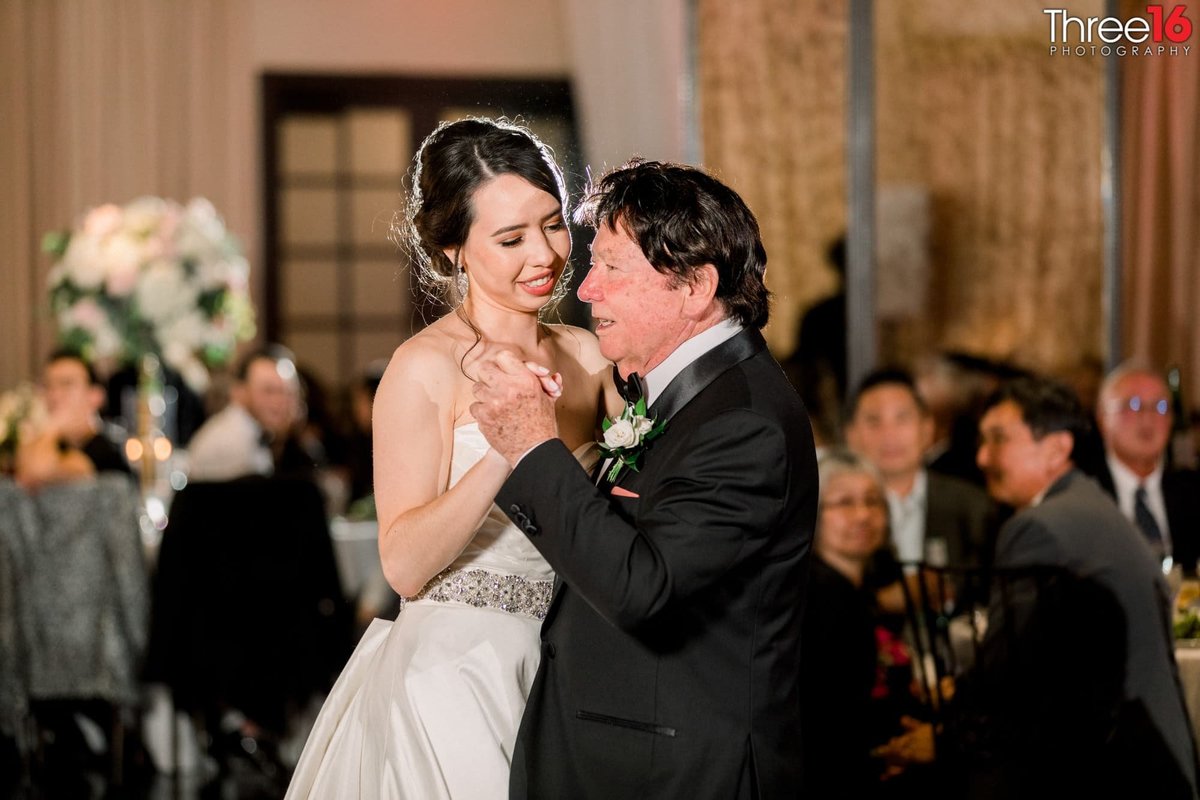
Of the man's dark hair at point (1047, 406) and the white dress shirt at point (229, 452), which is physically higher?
the man's dark hair at point (1047, 406)

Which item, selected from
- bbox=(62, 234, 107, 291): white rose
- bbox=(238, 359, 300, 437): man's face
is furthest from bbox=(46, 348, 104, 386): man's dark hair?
bbox=(238, 359, 300, 437): man's face

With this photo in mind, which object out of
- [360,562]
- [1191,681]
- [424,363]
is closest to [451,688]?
[424,363]

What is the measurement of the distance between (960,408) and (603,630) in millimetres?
4741

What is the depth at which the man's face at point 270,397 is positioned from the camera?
5.88 meters

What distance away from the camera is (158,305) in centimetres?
523

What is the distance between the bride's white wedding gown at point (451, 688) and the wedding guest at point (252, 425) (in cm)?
345

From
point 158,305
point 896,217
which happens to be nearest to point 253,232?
point 158,305

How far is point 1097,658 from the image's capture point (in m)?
3.15

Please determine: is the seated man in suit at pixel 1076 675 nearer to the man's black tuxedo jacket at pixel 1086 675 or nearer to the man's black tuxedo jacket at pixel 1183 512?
the man's black tuxedo jacket at pixel 1086 675

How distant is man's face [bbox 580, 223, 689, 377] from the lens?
174cm

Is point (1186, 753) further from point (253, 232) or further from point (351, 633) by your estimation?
point (253, 232)

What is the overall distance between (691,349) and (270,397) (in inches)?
172

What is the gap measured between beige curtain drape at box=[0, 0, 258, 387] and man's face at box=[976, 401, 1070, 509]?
5.83m

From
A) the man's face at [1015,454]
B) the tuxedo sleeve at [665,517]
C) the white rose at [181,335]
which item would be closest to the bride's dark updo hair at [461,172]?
the tuxedo sleeve at [665,517]
